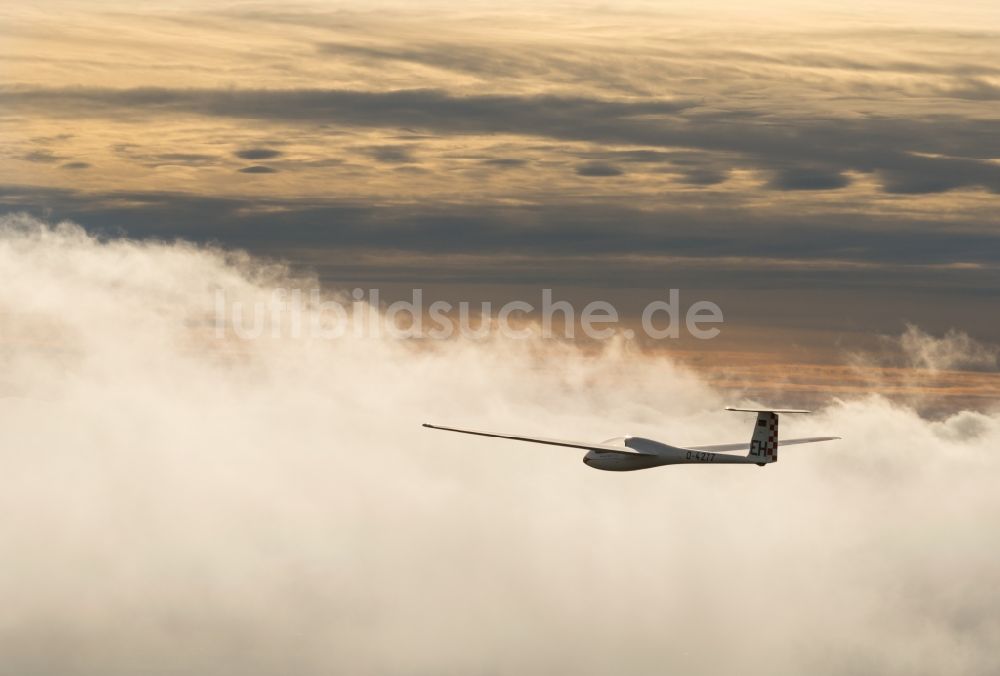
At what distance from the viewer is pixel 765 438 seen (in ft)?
472

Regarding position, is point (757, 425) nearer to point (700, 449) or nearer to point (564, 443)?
point (700, 449)

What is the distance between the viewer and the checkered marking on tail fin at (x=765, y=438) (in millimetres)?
142625

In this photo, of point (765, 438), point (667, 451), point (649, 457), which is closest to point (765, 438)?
point (765, 438)

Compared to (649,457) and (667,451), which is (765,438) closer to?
(667,451)

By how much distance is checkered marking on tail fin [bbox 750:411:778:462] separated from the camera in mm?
142625

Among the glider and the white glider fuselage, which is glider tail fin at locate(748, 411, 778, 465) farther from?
the white glider fuselage

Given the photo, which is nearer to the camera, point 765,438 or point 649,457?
point 649,457

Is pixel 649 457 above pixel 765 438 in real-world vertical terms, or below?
below

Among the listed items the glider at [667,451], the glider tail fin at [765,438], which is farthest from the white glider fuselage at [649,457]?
the glider tail fin at [765,438]

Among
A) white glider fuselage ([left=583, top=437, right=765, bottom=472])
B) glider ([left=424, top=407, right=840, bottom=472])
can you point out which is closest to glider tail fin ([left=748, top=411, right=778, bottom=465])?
glider ([left=424, top=407, right=840, bottom=472])

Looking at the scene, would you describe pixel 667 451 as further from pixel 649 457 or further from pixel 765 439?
pixel 765 439

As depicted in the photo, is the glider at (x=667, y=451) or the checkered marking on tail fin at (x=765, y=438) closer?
the glider at (x=667, y=451)

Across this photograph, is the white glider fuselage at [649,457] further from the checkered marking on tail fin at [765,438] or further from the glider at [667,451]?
the checkered marking on tail fin at [765,438]

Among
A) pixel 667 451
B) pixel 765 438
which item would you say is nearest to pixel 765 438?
pixel 765 438
